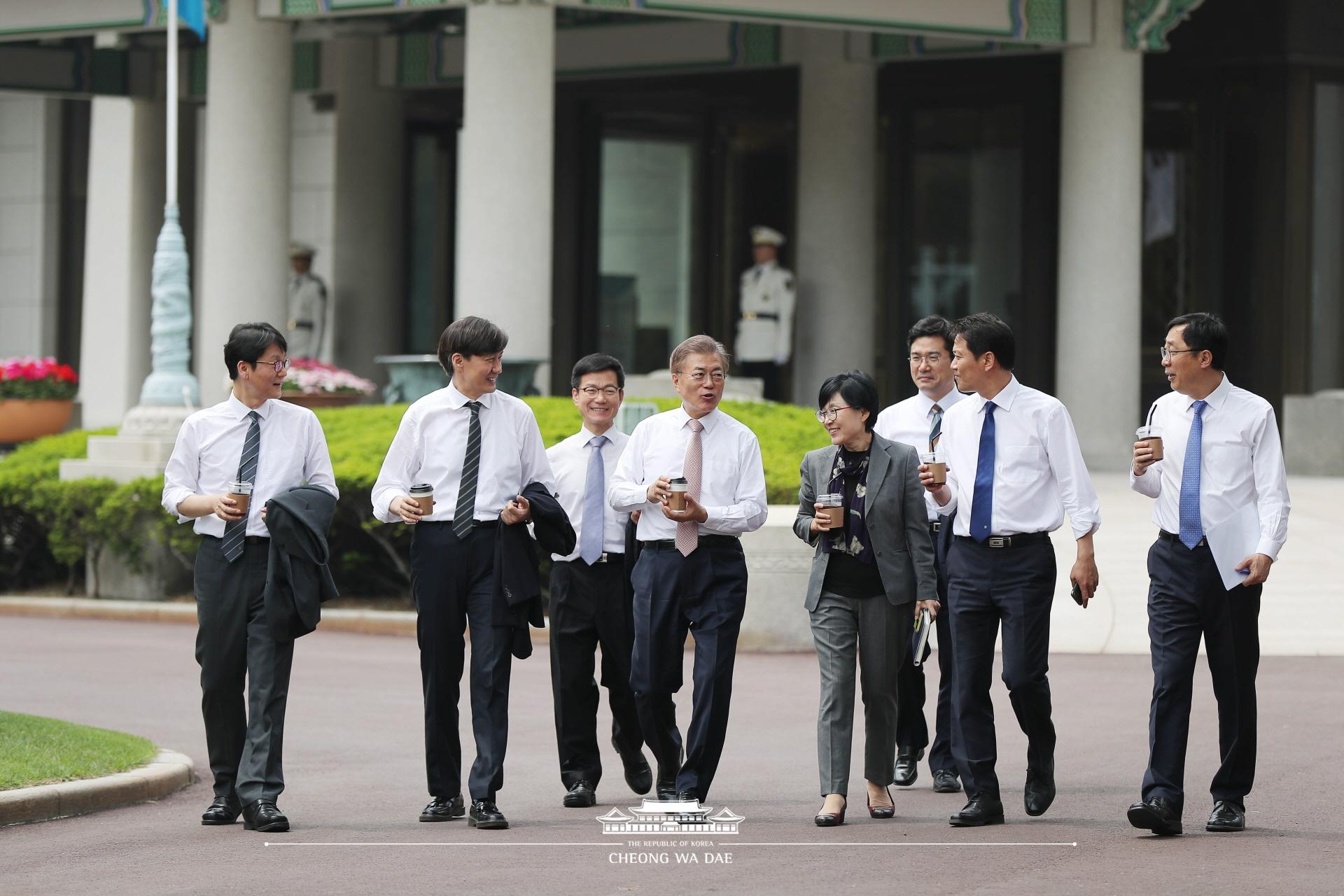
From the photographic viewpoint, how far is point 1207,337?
26.7 ft

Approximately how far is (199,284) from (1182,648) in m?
23.0

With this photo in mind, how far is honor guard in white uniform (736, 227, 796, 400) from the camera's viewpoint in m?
24.8

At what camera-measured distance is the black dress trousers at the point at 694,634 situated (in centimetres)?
829

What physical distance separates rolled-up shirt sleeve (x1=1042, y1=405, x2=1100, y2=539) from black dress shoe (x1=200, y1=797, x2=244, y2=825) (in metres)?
3.54

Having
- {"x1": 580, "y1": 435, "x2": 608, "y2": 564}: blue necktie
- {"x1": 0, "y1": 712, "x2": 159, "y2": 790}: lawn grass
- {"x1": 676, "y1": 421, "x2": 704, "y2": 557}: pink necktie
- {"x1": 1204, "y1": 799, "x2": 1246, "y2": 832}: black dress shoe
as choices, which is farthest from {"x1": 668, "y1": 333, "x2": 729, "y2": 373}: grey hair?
{"x1": 0, "y1": 712, "x2": 159, "y2": 790}: lawn grass

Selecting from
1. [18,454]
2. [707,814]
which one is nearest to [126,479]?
[18,454]

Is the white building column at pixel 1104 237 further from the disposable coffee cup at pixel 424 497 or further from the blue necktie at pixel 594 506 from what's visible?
the disposable coffee cup at pixel 424 497

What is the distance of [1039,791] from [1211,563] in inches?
45.4

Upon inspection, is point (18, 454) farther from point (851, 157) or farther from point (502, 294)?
point (851, 157)

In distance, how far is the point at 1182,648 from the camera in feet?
26.3

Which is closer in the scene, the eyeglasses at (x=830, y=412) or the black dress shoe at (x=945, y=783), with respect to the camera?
the eyeglasses at (x=830, y=412)

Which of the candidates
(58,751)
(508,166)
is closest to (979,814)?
(58,751)

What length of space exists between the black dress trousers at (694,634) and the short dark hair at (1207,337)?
1985mm

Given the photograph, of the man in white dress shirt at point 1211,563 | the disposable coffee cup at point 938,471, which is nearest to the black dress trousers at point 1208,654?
the man in white dress shirt at point 1211,563
